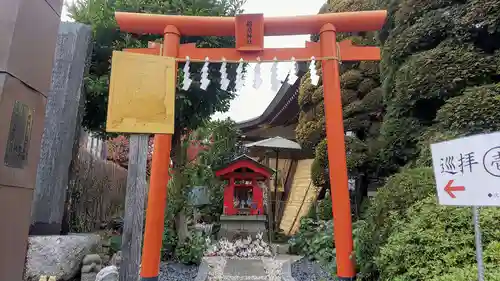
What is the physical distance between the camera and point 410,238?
283 cm

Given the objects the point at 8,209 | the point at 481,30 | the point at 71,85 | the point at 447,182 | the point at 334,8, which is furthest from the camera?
the point at 334,8

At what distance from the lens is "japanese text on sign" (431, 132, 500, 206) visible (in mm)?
1841

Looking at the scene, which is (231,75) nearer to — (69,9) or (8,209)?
(69,9)

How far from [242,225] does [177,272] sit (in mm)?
3335

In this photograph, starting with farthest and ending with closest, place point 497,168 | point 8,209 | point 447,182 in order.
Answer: point 447,182 → point 8,209 → point 497,168

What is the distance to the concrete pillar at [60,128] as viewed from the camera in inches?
197

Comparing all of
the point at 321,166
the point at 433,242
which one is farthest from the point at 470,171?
the point at 321,166

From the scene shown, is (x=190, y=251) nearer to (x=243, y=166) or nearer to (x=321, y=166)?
(x=243, y=166)

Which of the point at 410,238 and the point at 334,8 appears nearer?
the point at 410,238

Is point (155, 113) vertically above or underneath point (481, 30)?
underneath

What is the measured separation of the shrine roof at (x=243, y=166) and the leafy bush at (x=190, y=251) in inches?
114

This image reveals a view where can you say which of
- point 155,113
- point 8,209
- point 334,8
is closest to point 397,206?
point 155,113

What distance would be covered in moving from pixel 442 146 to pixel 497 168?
40 centimetres

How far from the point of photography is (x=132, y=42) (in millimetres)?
7055
